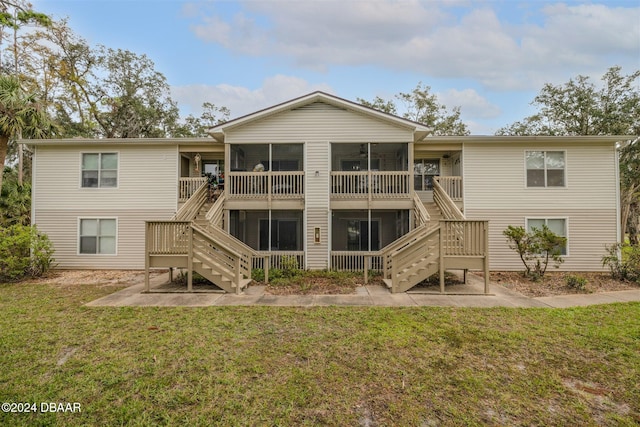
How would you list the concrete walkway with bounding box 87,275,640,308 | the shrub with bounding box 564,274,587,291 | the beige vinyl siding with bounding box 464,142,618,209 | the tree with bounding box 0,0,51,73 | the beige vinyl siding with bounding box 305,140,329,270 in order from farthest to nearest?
the beige vinyl siding with bounding box 464,142,618,209, the beige vinyl siding with bounding box 305,140,329,270, the shrub with bounding box 564,274,587,291, the concrete walkway with bounding box 87,275,640,308, the tree with bounding box 0,0,51,73

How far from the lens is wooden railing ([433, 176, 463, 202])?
1162 centimetres

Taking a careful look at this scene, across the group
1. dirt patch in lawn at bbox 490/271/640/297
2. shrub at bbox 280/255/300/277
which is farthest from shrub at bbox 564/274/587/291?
shrub at bbox 280/255/300/277

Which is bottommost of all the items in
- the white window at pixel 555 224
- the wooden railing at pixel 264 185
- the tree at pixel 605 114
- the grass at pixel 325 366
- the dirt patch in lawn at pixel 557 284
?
the grass at pixel 325 366

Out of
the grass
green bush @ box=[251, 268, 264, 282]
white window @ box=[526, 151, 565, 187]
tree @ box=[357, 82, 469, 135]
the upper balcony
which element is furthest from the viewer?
tree @ box=[357, 82, 469, 135]

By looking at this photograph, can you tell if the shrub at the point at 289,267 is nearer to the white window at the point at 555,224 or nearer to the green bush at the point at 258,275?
the green bush at the point at 258,275

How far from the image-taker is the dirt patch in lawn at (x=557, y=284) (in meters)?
8.29

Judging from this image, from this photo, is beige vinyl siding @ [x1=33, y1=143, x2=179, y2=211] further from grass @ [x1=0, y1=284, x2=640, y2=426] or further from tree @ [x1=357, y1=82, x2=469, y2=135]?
tree @ [x1=357, y1=82, x2=469, y2=135]

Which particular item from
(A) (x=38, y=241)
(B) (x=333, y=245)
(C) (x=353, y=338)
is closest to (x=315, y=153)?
(B) (x=333, y=245)

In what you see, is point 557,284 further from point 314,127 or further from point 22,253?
point 22,253

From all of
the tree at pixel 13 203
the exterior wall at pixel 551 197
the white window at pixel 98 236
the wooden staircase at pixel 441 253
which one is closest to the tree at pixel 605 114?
the exterior wall at pixel 551 197

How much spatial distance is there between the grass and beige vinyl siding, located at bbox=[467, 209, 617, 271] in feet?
16.2

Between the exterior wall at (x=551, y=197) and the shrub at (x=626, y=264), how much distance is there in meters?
1.04

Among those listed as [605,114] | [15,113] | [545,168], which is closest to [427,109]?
[605,114]

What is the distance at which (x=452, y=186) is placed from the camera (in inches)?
465
